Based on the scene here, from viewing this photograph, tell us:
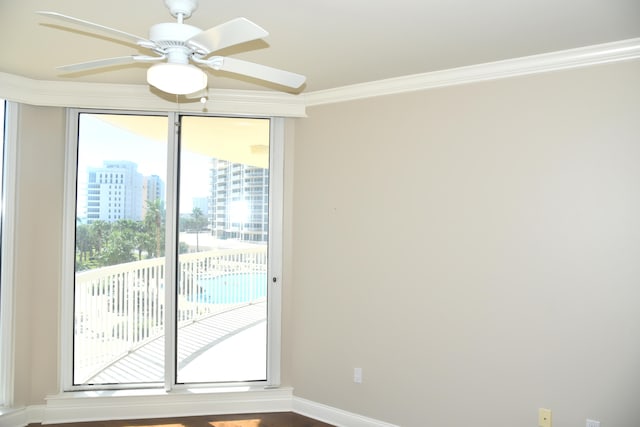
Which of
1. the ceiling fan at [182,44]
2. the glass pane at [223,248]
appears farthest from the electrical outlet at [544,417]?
the ceiling fan at [182,44]

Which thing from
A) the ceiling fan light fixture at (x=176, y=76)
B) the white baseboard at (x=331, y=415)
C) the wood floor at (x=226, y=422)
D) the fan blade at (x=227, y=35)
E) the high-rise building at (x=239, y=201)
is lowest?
the wood floor at (x=226, y=422)

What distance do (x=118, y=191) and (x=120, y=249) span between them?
0.48 m

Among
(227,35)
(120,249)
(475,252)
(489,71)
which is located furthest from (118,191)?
(489,71)

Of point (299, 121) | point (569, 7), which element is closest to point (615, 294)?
point (569, 7)

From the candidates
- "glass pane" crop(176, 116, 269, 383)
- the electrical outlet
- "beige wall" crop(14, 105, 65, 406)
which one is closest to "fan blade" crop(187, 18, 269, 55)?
"glass pane" crop(176, 116, 269, 383)

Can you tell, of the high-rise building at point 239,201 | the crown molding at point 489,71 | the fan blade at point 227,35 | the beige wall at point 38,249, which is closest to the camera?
the fan blade at point 227,35

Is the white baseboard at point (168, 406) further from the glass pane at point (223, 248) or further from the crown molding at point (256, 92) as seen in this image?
the crown molding at point (256, 92)

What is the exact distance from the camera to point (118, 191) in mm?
3365

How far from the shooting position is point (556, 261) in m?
2.47

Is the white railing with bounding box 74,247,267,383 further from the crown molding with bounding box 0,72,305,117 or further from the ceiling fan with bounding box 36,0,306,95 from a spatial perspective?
the ceiling fan with bounding box 36,0,306,95

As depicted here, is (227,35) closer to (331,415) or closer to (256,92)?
(256,92)

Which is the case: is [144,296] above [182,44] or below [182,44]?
below

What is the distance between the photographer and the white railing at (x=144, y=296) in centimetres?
333

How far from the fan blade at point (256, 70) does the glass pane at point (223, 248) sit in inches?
62.7
